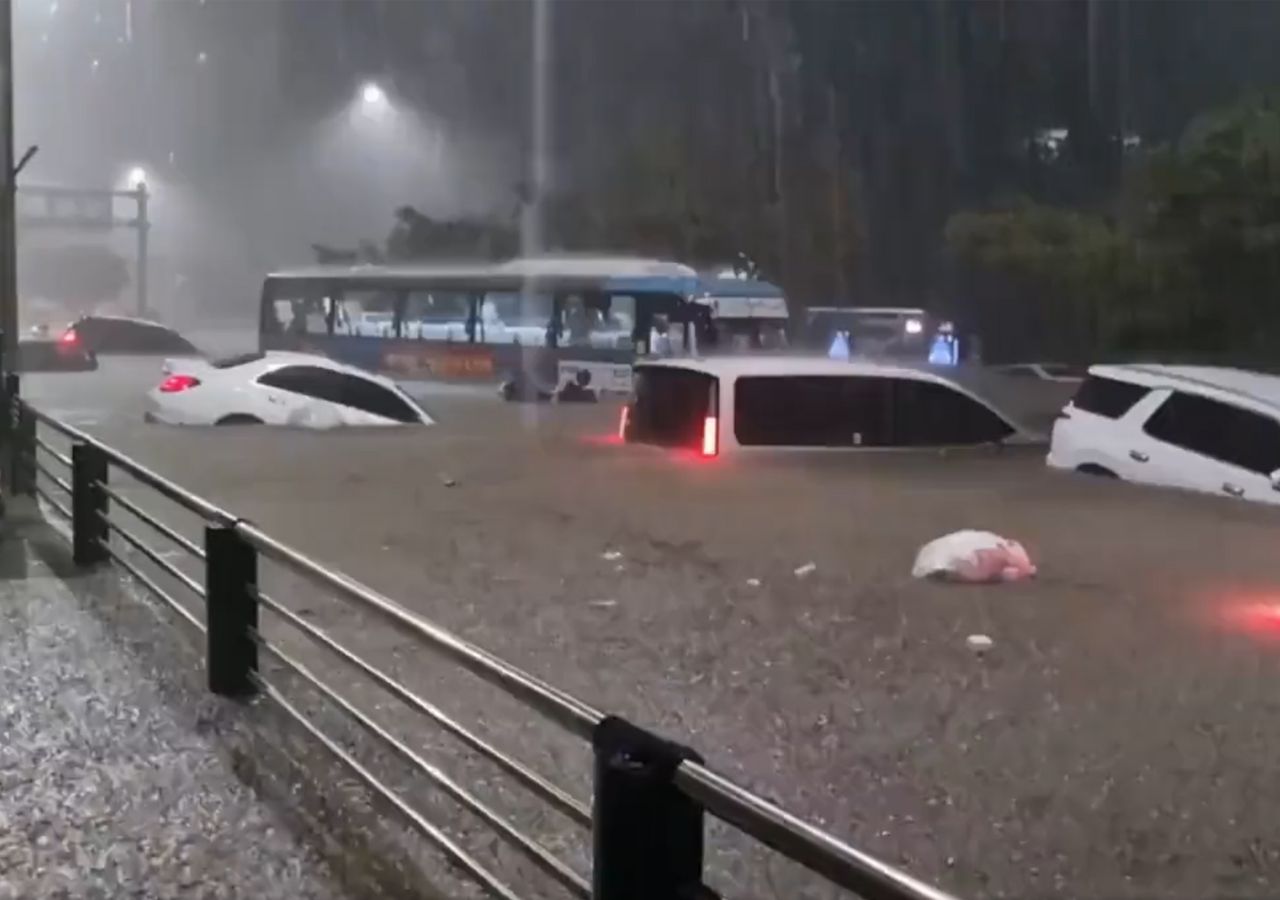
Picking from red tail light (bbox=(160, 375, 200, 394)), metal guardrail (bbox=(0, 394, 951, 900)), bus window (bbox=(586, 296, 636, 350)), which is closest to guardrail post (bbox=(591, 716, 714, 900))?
metal guardrail (bbox=(0, 394, 951, 900))

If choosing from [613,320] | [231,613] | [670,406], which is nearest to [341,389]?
[613,320]

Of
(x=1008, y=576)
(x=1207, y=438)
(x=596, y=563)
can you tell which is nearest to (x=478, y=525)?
(x=596, y=563)

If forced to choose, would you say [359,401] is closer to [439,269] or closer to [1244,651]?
[439,269]

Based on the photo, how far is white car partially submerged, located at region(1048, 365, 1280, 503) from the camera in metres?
9.26

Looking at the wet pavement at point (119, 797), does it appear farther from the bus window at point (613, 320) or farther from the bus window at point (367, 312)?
the bus window at point (367, 312)

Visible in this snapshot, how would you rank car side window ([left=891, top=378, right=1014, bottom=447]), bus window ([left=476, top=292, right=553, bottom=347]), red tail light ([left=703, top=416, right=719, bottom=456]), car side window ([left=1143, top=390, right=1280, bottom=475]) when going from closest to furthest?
car side window ([left=1143, top=390, right=1280, bottom=475])
red tail light ([left=703, top=416, right=719, bottom=456])
car side window ([left=891, top=378, right=1014, bottom=447])
bus window ([left=476, top=292, right=553, bottom=347])

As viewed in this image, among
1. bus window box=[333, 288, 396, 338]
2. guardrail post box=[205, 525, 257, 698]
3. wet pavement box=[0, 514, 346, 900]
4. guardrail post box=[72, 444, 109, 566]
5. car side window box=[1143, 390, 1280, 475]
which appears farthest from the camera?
bus window box=[333, 288, 396, 338]

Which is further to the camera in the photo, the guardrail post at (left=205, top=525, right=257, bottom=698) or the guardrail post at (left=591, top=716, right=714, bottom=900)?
the guardrail post at (left=205, top=525, right=257, bottom=698)

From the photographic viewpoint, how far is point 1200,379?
9.55m

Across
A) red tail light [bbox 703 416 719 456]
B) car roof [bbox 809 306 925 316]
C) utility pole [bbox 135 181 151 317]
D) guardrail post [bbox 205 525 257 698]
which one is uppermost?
utility pole [bbox 135 181 151 317]

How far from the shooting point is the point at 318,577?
360 cm

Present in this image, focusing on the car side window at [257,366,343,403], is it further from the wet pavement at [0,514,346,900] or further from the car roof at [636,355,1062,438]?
the wet pavement at [0,514,346,900]

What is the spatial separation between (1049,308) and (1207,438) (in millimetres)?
3288

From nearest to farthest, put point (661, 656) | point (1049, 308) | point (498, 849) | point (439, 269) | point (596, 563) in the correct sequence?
point (498, 849), point (661, 656), point (596, 563), point (1049, 308), point (439, 269)
